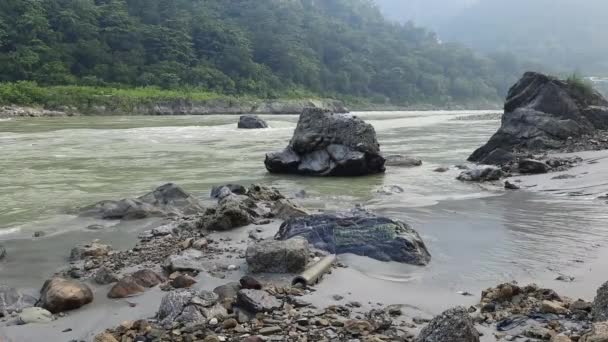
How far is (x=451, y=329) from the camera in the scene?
330 cm

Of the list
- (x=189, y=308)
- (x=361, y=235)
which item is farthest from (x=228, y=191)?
(x=189, y=308)

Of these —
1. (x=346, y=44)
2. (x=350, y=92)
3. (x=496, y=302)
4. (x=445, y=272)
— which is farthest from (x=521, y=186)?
(x=346, y=44)

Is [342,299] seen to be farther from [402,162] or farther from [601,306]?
[402,162]

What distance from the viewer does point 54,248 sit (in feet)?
20.7

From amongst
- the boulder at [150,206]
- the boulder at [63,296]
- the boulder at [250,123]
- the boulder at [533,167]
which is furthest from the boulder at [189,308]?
the boulder at [250,123]

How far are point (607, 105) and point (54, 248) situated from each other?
17421 mm

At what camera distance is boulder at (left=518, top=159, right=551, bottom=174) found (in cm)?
1209

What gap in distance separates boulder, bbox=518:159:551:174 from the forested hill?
56.3 metres

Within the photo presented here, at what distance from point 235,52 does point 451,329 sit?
8626cm

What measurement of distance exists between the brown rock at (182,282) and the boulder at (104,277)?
55 centimetres

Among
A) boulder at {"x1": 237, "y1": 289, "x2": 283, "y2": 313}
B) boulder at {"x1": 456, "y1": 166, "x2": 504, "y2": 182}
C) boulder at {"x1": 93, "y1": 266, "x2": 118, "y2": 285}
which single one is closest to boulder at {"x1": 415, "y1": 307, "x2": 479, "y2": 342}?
boulder at {"x1": 237, "y1": 289, "x2": 283, "y2": 313}

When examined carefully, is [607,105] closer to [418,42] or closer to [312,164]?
[312,164]

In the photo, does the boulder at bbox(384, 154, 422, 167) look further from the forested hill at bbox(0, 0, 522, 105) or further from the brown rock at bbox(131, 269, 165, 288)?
the forested hill at bbox(0, 0, 522, 105)

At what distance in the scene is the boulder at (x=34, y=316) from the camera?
162 inches
